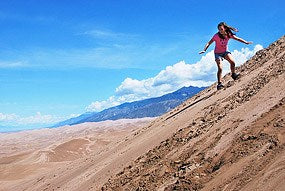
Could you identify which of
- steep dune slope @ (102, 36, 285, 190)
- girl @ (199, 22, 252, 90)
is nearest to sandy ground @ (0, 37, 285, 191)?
steep dune slope @ (102, 36, 285, 190)

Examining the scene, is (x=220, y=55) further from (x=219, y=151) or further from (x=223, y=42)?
(x=219, y=151)

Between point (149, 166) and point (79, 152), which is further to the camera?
point (79, 152)

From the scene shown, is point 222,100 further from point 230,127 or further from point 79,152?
point 79,152

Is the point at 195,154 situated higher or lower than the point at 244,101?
lower

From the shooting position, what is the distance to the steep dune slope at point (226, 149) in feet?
20.7

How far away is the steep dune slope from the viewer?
6.32 meters

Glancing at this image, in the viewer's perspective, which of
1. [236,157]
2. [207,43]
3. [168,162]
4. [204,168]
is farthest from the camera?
[207,43]

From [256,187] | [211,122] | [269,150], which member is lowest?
[256,187]

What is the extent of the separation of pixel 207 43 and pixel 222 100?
7.39 ft

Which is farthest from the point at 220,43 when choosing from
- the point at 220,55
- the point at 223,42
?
the point at 220,55

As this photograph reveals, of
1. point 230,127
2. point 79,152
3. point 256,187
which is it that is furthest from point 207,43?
point 79,152

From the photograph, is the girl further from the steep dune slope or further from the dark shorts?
the steep dune slope

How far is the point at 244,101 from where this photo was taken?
10.1 meters

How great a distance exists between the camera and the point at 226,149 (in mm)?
7684
